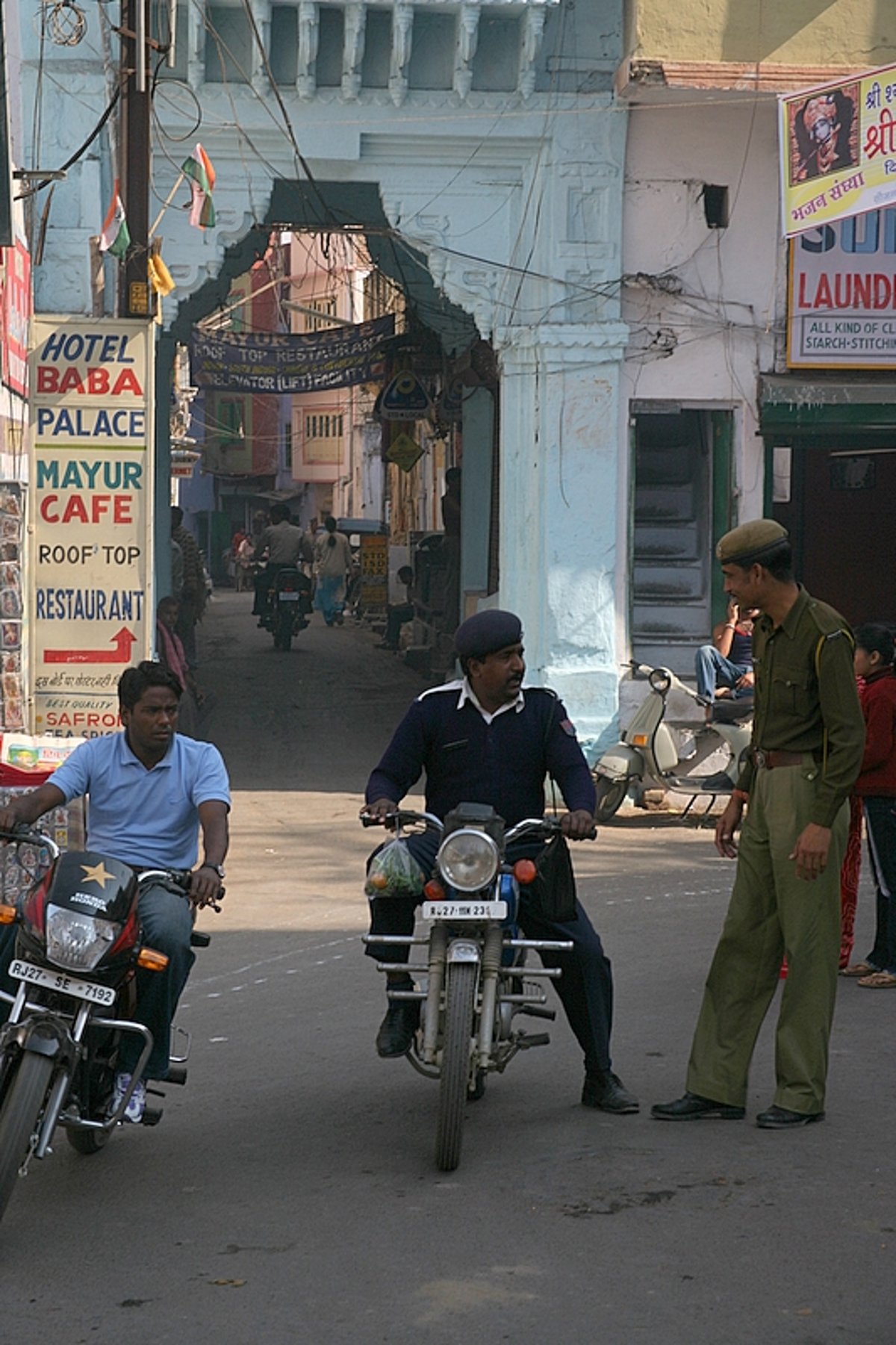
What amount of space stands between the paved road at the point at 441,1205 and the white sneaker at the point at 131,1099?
0.76ft

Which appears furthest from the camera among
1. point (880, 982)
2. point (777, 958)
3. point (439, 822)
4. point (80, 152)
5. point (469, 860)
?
point (80, 152)

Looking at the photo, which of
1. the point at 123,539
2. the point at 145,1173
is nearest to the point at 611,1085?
the point at 145,1173

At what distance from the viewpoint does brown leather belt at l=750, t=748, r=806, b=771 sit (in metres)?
5.54

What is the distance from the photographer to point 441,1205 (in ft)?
15.6

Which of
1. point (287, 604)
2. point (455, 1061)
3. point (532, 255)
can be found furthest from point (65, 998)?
point (287, 604)

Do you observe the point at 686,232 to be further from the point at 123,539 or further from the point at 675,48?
the point at 123,539

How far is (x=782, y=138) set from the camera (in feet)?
38.9

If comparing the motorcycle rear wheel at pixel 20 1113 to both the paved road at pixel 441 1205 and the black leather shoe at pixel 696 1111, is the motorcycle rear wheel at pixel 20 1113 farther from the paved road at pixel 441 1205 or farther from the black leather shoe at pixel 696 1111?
the black leather shoe at pixel 696 1111

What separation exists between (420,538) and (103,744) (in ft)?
66.5

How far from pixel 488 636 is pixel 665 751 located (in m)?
7.16

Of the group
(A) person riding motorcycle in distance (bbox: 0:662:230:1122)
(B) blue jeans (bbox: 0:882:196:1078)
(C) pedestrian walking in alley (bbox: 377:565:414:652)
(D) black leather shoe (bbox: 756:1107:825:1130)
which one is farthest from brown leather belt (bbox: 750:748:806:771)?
(C) pedestrian walking in alley (bbox: 377:565:414:652)

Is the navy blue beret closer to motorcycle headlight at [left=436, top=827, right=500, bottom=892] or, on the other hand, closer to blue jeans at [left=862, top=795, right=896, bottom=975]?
motorcycle headlight at [left=436, top=827, right=500, bottom=892]

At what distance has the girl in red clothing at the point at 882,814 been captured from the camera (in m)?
7.75

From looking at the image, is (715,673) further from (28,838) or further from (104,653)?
(28,838)
